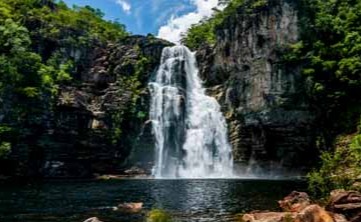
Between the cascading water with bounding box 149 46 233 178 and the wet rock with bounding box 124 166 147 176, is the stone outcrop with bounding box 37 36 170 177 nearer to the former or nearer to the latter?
the wet rock with bounding box 124 166 147 176

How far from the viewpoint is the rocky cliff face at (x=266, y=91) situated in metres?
70.6

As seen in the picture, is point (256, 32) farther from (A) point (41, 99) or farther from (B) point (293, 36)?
(A) point (41, 99)

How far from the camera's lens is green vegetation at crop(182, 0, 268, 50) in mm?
76875

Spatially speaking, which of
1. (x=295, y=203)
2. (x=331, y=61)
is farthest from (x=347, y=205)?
(x=331, y=61)

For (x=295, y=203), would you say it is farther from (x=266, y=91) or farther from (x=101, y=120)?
(x=101, y=120)

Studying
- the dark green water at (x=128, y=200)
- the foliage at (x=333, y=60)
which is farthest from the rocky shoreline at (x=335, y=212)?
the foliage at (x=333, y=60)

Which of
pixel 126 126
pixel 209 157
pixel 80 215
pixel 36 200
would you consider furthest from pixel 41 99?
pixel 80 215

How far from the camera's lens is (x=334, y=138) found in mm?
69625

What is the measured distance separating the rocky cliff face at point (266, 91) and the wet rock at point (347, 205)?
39938 millimetres

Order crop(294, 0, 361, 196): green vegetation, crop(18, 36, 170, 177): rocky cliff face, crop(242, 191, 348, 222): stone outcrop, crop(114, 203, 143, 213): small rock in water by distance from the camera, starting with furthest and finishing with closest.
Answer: crop(18, 36, 170, 177): rocky cliff face < crop(294, 0, 361, 196): green vegetation < crop(114, 203, 143, 213): small rock in water < crop(242, 191, 348, 222): stone outcrop

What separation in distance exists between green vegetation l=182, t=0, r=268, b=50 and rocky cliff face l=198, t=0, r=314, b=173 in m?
0.62

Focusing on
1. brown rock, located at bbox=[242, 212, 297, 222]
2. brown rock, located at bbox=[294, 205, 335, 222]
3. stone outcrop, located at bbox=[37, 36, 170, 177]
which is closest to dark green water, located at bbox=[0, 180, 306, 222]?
brown rock, located at bbox=[242, 212, 297, 222]

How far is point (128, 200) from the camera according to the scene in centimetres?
4312

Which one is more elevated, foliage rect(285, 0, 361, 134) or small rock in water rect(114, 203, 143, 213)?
foliage rect(285, 0, 361, 134)
